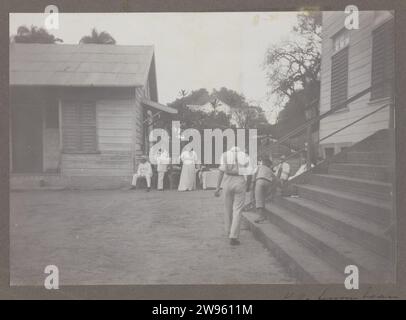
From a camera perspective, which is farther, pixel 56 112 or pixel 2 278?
pixel 56 112

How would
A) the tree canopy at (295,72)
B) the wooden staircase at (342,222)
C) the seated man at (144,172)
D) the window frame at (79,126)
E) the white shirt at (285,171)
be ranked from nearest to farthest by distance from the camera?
the wooden staircase at (342,222) → the tree canopy at (295,72) → the seated man at (144,172) → the window frame at (79,126) → the white shirt at (285,171)

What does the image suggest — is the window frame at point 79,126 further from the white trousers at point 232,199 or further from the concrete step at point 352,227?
the concrete step at point 352,227

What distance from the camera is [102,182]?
5.04 metres

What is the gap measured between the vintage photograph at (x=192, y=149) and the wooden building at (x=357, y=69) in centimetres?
2

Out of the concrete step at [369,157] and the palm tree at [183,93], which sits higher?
the palm tree at [183,93]

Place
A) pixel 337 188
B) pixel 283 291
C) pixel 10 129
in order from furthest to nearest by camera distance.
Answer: pixel 337 188
pixel 10 129
pixel 283 291

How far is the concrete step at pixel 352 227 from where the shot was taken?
4078mm

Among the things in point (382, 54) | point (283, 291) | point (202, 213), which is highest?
point (382, 54)

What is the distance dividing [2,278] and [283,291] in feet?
10.1

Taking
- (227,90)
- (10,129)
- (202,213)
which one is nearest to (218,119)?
(227,90)

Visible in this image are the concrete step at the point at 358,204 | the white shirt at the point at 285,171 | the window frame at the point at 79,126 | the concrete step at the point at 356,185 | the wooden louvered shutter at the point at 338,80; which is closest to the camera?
the concrete step at the point at 358,204

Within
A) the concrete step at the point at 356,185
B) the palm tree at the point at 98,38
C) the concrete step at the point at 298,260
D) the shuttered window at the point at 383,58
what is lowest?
the concrete step at the point at 298,260

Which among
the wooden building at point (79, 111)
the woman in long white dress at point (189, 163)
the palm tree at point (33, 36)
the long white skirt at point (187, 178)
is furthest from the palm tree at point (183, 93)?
the palm tree at point (33, 36)
